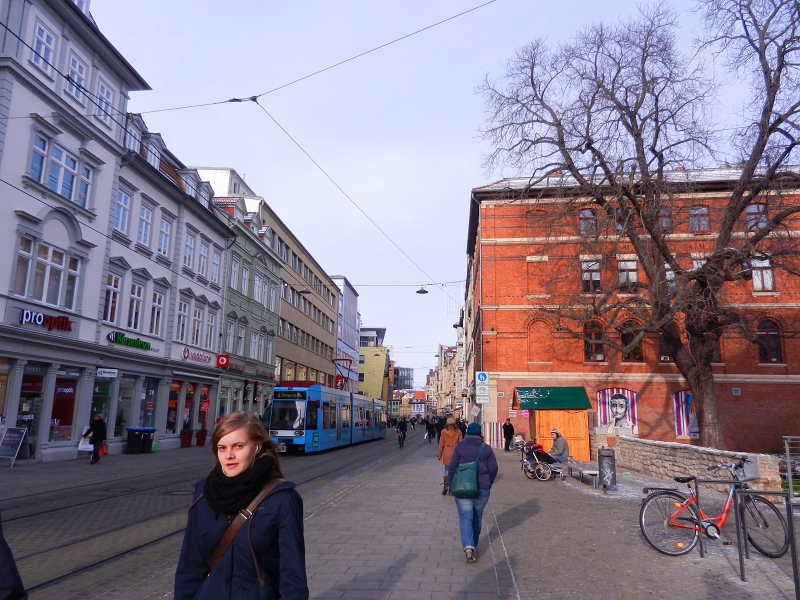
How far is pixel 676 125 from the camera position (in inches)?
770

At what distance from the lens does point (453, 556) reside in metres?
7.50

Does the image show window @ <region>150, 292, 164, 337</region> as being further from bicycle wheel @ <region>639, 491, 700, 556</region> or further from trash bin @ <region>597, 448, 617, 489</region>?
bicycle wheel @ <region>639, 491, 700, 556</region>

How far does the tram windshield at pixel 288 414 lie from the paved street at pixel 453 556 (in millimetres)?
12498

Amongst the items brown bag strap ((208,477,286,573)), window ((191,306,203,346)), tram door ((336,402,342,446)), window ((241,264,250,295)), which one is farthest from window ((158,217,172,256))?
brown bag strap ((208,477,286,573))

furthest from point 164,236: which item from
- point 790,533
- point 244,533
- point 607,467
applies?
point 244,533

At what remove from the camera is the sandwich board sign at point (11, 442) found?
1777 cm

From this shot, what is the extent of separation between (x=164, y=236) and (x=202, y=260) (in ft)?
14.4

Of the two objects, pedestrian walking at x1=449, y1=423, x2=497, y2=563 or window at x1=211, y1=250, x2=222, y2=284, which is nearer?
pedestrian walking at x1=449, y1=423, x2=497, y2=563

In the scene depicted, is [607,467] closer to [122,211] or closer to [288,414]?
[288,414]

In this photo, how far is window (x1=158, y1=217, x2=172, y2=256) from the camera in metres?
28.7

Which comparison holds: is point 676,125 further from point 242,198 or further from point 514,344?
point 242,198

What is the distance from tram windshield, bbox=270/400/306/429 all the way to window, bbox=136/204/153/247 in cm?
910

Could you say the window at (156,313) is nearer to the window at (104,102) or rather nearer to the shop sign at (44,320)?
the shop sign at (44,320)

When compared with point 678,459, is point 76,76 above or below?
above
